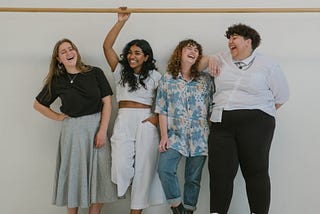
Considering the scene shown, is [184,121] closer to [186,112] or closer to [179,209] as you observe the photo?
[186,112]

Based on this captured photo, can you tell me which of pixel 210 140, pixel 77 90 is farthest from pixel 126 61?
pixel 210 140

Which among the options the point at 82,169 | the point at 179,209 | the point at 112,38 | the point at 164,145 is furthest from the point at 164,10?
the point at 179,209

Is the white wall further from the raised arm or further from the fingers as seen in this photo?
the fingers

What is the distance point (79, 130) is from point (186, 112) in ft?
2.37

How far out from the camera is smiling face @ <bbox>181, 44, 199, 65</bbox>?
2.50 meters

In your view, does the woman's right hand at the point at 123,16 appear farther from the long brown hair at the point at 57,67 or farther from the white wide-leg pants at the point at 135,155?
the white wide-leg pants at the point at 135,155

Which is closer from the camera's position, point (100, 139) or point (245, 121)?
point (245, 121)

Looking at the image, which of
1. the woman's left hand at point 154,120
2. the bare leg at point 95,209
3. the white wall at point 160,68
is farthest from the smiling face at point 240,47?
the bare leg at point 95,209

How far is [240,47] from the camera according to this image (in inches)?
93.4

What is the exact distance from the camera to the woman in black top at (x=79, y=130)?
8.16 ft

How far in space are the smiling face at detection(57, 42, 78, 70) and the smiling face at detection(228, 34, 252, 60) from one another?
1047 mm

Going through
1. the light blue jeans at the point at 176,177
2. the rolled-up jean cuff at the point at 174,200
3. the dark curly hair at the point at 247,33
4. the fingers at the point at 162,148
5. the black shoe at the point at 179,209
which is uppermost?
the dark curly hair at the point at 247,33

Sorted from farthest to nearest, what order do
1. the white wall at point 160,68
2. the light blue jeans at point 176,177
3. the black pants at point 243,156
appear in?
the white wall at point 160,68 < the light blue jeans at point 176,177 < the black pants at point 243,156

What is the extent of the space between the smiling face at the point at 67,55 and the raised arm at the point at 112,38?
0.21 meters
